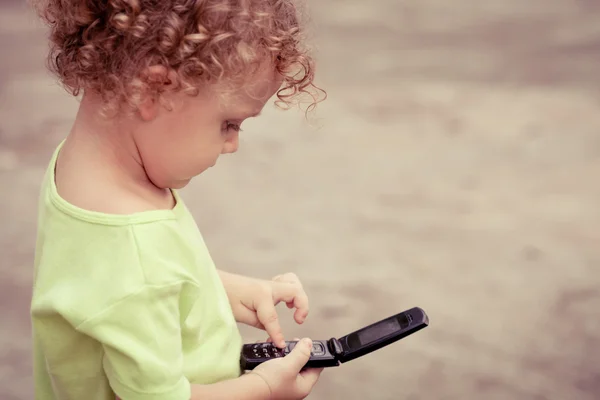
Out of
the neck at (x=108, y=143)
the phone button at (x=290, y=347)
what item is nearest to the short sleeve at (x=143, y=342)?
the neck at (x=108, y=143)

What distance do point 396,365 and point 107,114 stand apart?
808 mm

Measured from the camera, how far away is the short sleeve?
0.67m

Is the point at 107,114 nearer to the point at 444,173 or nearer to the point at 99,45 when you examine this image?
the point at 99,45

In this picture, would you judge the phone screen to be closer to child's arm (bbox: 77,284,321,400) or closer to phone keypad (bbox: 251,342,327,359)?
phone keypad (bbox: 251,342,327,359)

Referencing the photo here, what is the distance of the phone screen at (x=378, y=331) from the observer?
36.9 inches

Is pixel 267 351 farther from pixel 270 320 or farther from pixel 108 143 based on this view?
pixel 108 143

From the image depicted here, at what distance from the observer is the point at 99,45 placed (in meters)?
0.71

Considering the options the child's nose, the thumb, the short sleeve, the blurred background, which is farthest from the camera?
the blurred background

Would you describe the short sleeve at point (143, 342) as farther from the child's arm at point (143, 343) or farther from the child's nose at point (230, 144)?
the child's nose at point (230, 144)

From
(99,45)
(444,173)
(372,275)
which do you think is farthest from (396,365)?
(99,45)

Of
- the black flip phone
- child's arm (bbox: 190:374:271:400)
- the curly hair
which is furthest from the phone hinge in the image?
the curly hair

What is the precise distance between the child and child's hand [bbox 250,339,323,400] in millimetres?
57

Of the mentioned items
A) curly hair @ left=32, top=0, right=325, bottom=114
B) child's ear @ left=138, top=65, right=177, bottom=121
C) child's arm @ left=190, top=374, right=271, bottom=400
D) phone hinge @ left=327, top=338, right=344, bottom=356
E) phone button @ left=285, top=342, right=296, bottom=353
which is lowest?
phone button @ left=285, top=342, right=296, bottom=353

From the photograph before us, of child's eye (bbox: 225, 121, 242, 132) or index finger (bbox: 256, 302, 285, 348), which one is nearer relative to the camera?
child's eye (bbox: 225, 121, 242, 132)
